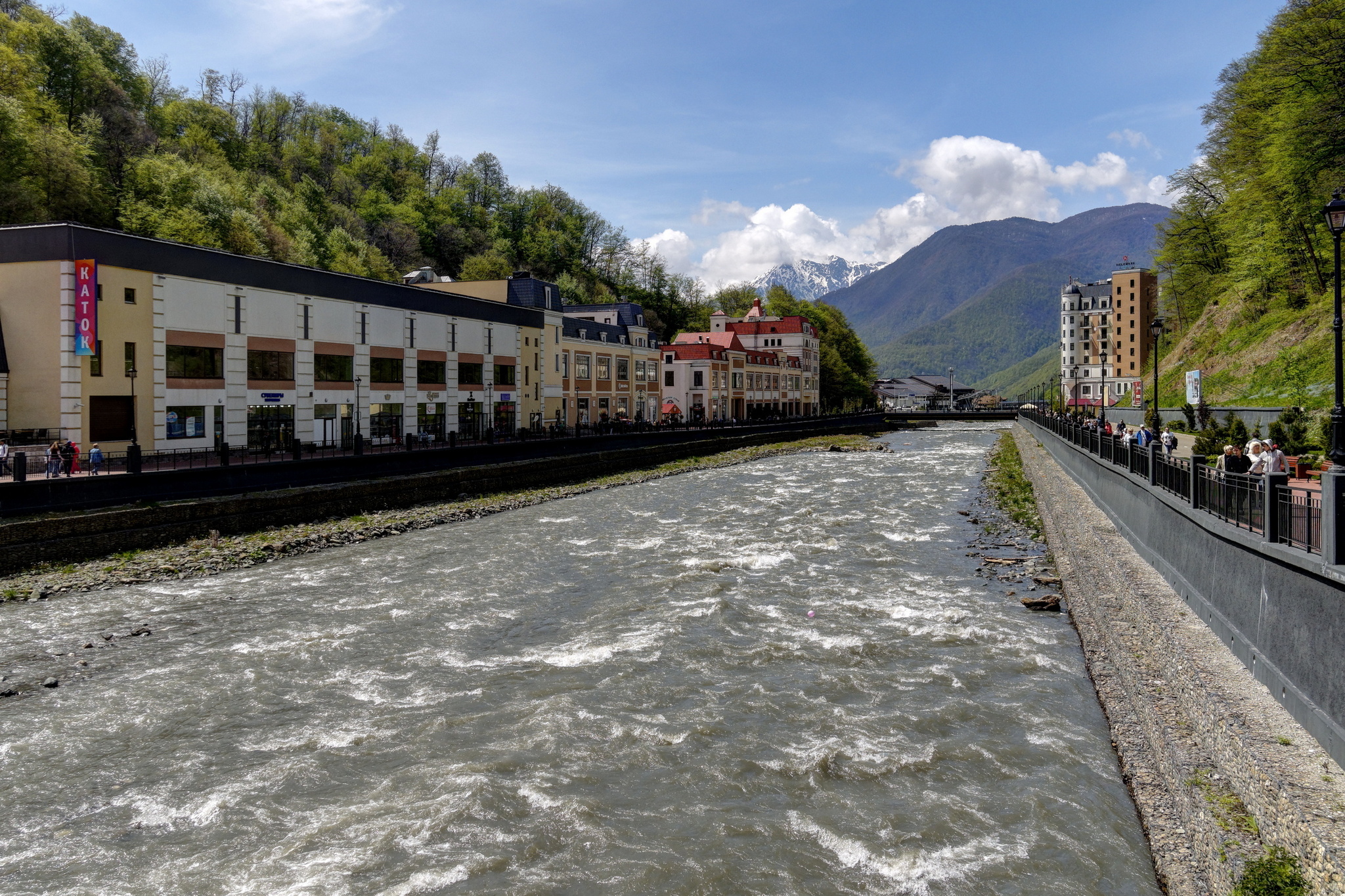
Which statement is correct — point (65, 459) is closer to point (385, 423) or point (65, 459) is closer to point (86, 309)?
point (86, 309)

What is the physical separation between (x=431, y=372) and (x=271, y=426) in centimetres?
1346

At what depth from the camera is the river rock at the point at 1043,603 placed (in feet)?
63.4

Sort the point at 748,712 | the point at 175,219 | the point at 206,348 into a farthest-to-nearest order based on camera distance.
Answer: the point at 175,219, the point at 206,348, the point at 748,712

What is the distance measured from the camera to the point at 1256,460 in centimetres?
1894

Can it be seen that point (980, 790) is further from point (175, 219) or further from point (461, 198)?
point (461, 198)

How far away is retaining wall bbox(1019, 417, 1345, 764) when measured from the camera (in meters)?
9.24

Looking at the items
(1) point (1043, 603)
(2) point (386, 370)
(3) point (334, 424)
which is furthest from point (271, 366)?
(1) point (1043, 603)

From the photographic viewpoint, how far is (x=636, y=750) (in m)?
11.9

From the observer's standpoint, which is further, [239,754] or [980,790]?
[239,754]

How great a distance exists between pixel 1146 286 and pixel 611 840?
17216 cm

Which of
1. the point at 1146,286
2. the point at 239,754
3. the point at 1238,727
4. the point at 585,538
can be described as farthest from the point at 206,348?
the point at 1146,286

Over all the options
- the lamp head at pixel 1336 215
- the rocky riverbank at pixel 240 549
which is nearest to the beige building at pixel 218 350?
the rocky riverbank at pixel 240 549

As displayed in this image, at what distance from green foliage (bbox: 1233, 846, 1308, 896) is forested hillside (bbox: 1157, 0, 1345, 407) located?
42.5 m

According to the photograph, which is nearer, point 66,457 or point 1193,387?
point 66,457
